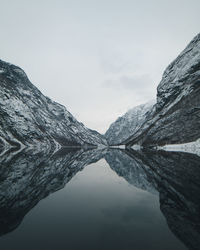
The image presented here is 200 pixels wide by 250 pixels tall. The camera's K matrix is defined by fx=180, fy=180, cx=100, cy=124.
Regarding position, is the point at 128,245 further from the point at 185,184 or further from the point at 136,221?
the point at 185,184

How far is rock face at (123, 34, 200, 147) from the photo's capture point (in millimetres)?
116688

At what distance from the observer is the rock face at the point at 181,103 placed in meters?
117

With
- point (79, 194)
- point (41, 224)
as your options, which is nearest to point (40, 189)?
point (79, 194)

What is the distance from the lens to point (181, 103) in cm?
14725

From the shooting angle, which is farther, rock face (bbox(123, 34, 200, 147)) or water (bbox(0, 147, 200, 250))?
rock face (bbox(123, 34, 200, 147))

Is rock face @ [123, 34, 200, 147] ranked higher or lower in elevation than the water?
higher

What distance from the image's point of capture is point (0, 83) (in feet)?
596

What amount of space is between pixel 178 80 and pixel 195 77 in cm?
2245

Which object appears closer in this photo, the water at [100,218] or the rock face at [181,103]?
the water at [100,218]

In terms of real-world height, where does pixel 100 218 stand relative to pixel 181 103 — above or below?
below

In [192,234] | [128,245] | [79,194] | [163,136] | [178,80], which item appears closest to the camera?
[128,245]

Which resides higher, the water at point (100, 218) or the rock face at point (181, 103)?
the rock face at point (181, 103)

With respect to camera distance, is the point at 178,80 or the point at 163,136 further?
the point at 178,80

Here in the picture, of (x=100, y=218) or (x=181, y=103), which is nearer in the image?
(x=100, y=218)
